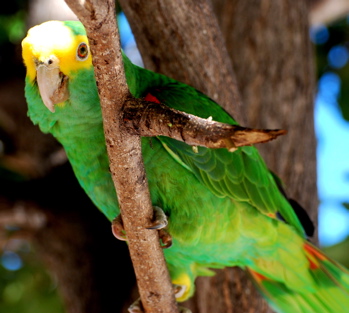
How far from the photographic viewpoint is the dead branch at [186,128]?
3.29ft

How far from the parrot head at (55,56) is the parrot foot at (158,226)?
47 centimetres

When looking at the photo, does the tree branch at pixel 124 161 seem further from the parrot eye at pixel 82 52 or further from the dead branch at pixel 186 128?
the parrot eye at pixel 82 52

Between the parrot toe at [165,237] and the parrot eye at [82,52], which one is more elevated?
the parrot eye at [82,52]

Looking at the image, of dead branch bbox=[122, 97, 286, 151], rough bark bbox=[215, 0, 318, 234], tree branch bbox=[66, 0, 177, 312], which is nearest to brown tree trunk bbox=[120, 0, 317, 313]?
rough bark bbox=[215, 0, 318, 234]

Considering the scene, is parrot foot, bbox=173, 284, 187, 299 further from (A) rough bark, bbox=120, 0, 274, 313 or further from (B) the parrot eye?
(B) the parrot eye

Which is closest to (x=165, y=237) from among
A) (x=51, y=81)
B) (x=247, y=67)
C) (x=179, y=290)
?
(x=179, y=290)

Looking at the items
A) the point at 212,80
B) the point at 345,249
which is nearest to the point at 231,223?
the point at 212,80

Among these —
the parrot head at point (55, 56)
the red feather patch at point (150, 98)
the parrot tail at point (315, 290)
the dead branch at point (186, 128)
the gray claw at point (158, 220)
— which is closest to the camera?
the dead branch at point (186, 128)

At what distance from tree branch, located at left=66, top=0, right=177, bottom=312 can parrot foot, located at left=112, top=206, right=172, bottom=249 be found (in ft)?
0.11

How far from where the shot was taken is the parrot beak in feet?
4.64

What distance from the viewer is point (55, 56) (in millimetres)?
1416

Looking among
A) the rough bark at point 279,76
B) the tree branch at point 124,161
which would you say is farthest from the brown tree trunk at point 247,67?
the tree branch at point 124,161

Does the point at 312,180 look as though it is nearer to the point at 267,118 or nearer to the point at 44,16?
the point at 267,118

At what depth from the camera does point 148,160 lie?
170 centimetres
